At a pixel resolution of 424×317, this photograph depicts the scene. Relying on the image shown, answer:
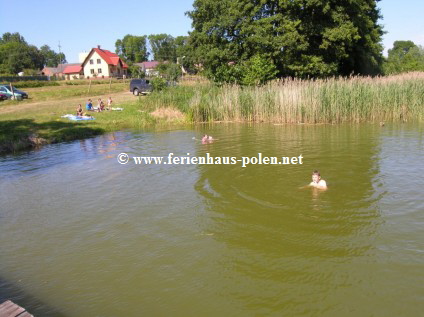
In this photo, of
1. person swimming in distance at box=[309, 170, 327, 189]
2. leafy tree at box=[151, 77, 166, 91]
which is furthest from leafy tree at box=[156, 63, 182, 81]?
person swimming in distance at box=[309, 170, 327, 189]

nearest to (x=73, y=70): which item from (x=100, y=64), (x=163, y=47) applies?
(x=100, y=64)

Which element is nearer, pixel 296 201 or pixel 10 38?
pixel 296 201

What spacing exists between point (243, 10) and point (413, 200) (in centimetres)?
2547

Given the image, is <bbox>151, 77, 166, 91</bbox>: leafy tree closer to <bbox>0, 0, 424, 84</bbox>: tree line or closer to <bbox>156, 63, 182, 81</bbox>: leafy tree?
<bbox>156, 63, 182, 81</bbox>: leafy tree

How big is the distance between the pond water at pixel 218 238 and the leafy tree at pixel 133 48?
5282 inches

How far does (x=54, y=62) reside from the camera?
536ft

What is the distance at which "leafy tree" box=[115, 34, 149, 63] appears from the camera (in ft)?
459

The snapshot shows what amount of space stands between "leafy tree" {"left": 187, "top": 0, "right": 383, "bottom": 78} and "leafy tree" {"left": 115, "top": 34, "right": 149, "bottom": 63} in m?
113

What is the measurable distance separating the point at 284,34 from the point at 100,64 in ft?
216

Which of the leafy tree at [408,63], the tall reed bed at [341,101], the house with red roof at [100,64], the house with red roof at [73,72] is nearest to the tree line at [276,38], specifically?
the tall reed bed at [341,101]

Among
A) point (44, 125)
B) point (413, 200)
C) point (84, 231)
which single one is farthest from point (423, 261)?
point (44, 125)

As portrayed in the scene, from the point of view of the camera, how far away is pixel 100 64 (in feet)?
282

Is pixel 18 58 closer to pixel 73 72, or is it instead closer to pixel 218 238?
pixel 73 72

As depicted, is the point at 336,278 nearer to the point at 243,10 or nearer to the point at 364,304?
the point at 364,304
